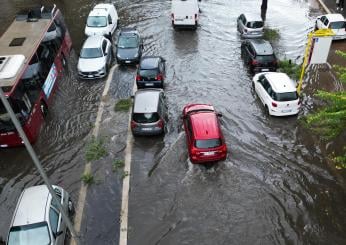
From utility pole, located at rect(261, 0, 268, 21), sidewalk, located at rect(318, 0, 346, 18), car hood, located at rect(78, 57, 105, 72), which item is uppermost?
car hood, located at rect(78, 57, 105, 72)

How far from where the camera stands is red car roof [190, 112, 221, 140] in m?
14.9

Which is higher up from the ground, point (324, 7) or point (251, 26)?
point (251, 26)

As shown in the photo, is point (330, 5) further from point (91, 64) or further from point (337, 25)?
point (91, 64)

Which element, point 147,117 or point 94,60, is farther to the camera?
point 94,60

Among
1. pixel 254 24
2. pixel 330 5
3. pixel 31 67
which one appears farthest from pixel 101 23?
pixel 330 5

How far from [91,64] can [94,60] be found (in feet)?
1.26

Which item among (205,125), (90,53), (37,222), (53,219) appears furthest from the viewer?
(90,53)

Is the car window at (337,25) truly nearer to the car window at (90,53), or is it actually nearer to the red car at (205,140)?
the red car at (205,140)

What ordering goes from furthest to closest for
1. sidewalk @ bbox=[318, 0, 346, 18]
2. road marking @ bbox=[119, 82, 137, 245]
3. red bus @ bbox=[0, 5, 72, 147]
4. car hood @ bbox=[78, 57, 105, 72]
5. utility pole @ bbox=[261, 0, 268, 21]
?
1. sidewalk @ bbox=[318, 0, 346, 18]
2. utility pole @ bbox=[261, 0, 268, 21]
3. car hood @ bbox=[78, 57, 105, 72]
4. red bus @ bbox=[0, 5, 72, 147]
5. road marking @ bbox=[119, 82, 137, 245]

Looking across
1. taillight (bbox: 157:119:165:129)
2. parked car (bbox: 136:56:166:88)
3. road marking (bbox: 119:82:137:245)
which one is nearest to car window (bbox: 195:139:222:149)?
taillight (bbox: 157:119:165:129)

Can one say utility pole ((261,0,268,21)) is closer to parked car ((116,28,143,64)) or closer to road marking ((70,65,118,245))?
parked car ((116,28,143,64))

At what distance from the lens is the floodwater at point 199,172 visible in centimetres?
1266

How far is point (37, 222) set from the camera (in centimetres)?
1119

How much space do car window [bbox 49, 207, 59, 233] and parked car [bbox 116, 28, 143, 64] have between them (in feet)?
41.1
